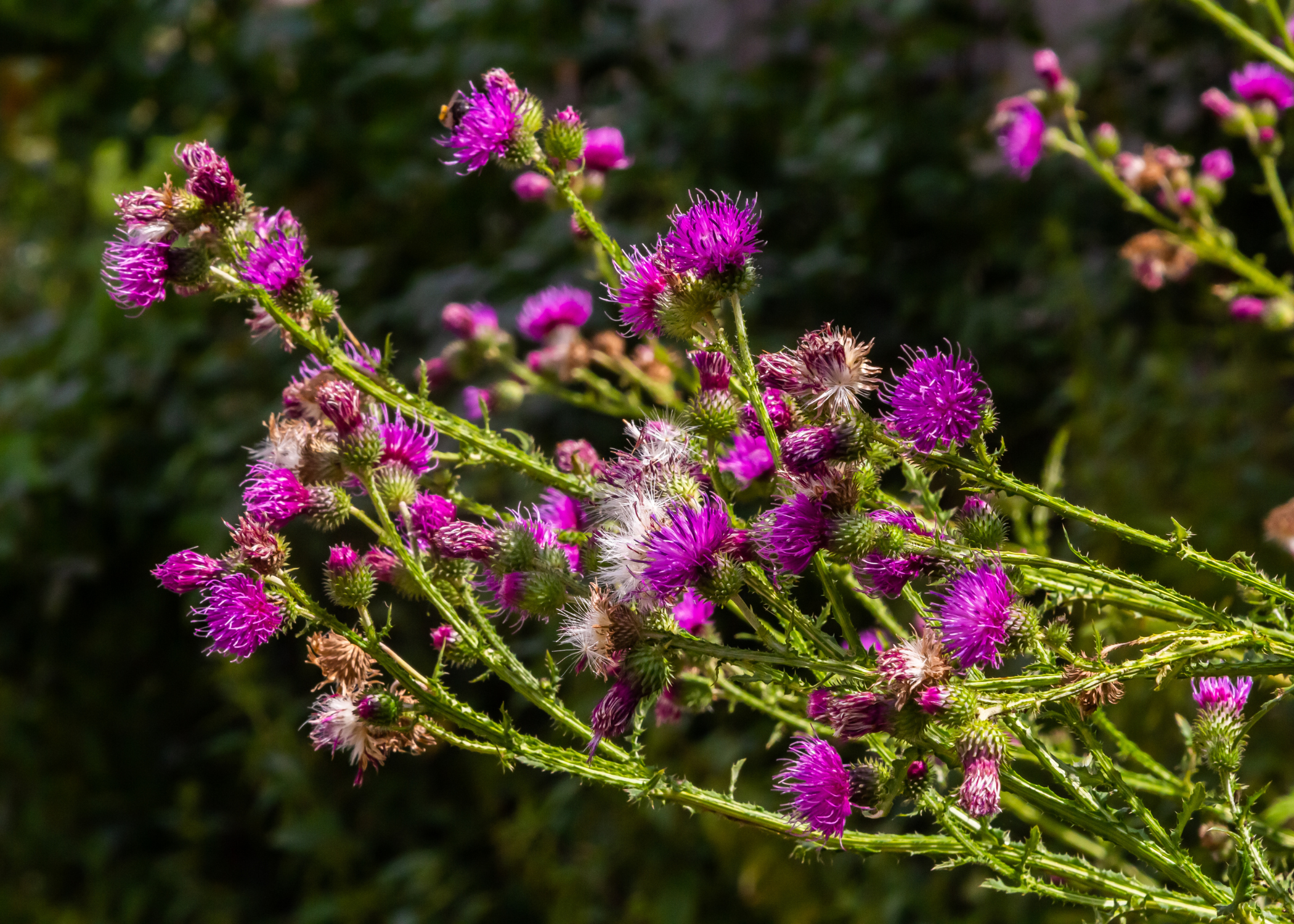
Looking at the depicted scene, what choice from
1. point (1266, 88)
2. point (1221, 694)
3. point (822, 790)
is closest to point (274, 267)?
point (822, 790)

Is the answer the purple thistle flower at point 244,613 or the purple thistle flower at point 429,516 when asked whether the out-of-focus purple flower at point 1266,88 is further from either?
the purple thistle flower at point 244,613

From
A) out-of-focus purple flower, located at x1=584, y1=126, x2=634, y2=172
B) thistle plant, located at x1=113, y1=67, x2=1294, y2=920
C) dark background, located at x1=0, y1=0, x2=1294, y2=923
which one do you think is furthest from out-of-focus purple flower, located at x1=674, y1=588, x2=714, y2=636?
dark background, located at x1=0, y1=0, x2=1294, y2=923

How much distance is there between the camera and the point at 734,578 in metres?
0.47

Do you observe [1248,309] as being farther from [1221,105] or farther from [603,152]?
[603,152]

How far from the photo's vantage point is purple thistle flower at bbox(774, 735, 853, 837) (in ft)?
1.61

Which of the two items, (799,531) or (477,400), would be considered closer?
(799,531)

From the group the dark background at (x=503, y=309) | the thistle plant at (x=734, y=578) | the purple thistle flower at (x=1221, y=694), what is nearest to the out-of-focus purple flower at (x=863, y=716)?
the thistle plant at (x=734, y=578)

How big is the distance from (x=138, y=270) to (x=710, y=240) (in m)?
0.31

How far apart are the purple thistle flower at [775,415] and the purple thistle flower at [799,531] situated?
0.20 ft

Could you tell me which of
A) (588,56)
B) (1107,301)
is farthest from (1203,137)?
(588,56)

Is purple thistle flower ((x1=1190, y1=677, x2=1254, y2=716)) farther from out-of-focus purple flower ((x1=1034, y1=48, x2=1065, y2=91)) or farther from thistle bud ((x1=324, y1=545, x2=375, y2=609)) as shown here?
out-of-focus purple flower ((x1=1034, y1=48, x2=1065, y2=91))

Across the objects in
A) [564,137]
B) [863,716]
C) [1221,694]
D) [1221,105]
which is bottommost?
[1221,694]

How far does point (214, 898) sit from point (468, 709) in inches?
73.5

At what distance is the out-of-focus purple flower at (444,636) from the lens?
56 cm
